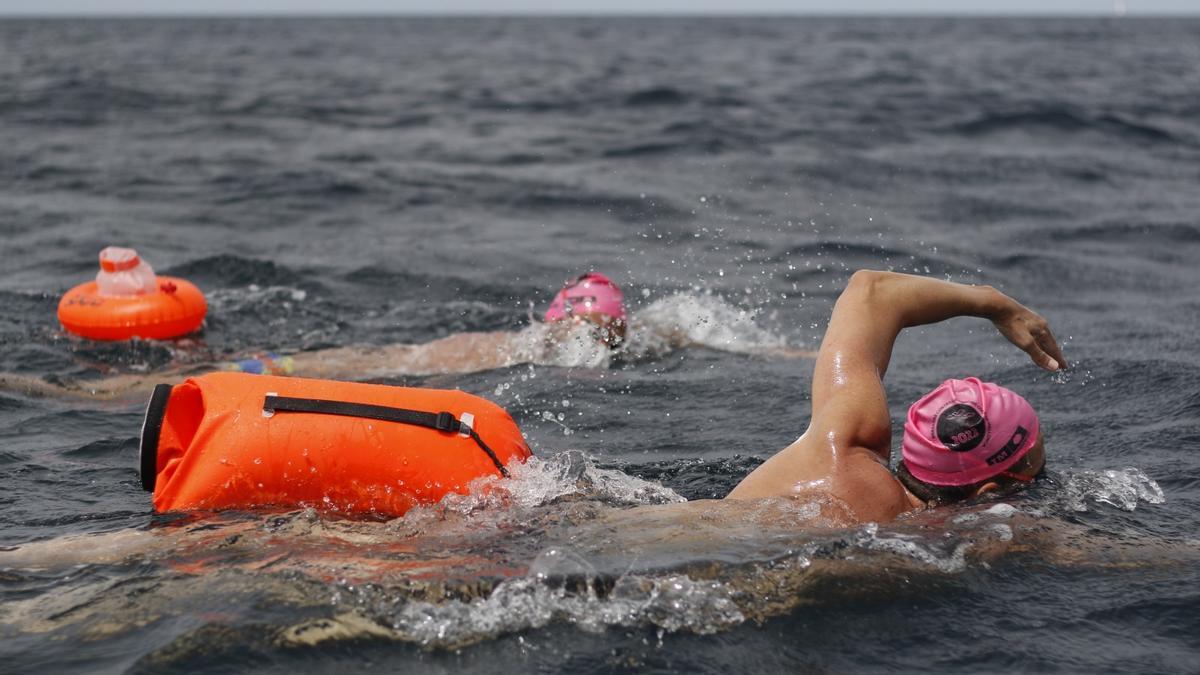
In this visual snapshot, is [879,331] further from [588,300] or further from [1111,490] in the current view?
[588,300]

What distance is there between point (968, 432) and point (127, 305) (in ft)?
20.2

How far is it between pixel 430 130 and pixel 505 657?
18.3 metres

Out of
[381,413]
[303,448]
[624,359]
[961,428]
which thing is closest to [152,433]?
[303,448]

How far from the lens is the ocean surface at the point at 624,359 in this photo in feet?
14.1

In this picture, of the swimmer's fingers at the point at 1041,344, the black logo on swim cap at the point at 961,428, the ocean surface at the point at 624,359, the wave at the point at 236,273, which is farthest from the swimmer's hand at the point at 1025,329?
the wave at the point at 236,273

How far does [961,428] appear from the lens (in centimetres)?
491

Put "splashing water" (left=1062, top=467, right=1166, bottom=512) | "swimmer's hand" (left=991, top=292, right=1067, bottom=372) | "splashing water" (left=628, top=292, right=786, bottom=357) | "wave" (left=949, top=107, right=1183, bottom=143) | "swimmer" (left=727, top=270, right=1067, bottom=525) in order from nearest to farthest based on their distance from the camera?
"swimmer" (left=727, top=270, right=1067, bottom=525) → "swimmer's hand" (left=991, top=292, right=1067, bottom=372) → "splashing water" (left=1062, top=467, right=1166, bottom=512) → "splashing water" (left=628, top=292, right=786, bottom=357) → "wave" (left=949, top=107, right=1183, bottom=143)

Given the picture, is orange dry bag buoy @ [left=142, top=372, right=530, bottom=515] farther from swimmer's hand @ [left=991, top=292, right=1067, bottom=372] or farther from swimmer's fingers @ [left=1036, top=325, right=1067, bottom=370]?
swimmer's fingers @ [left=1036, top=325, right=1067, bottom=370]

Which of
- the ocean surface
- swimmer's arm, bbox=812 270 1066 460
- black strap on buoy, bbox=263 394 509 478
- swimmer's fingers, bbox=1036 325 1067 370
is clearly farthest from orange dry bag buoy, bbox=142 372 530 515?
swimmer's fingers, bbox=1036 325 1067 370

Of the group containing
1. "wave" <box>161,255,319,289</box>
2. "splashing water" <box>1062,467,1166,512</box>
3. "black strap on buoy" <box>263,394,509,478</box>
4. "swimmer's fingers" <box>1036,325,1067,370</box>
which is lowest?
"splashing water" <box>1062,467,1166,512</box>

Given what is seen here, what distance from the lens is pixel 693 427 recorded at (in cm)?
720

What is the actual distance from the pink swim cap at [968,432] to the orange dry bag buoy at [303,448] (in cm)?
185

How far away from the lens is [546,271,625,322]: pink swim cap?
27.8 ft

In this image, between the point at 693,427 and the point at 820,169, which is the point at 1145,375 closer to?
the point at 693,427
